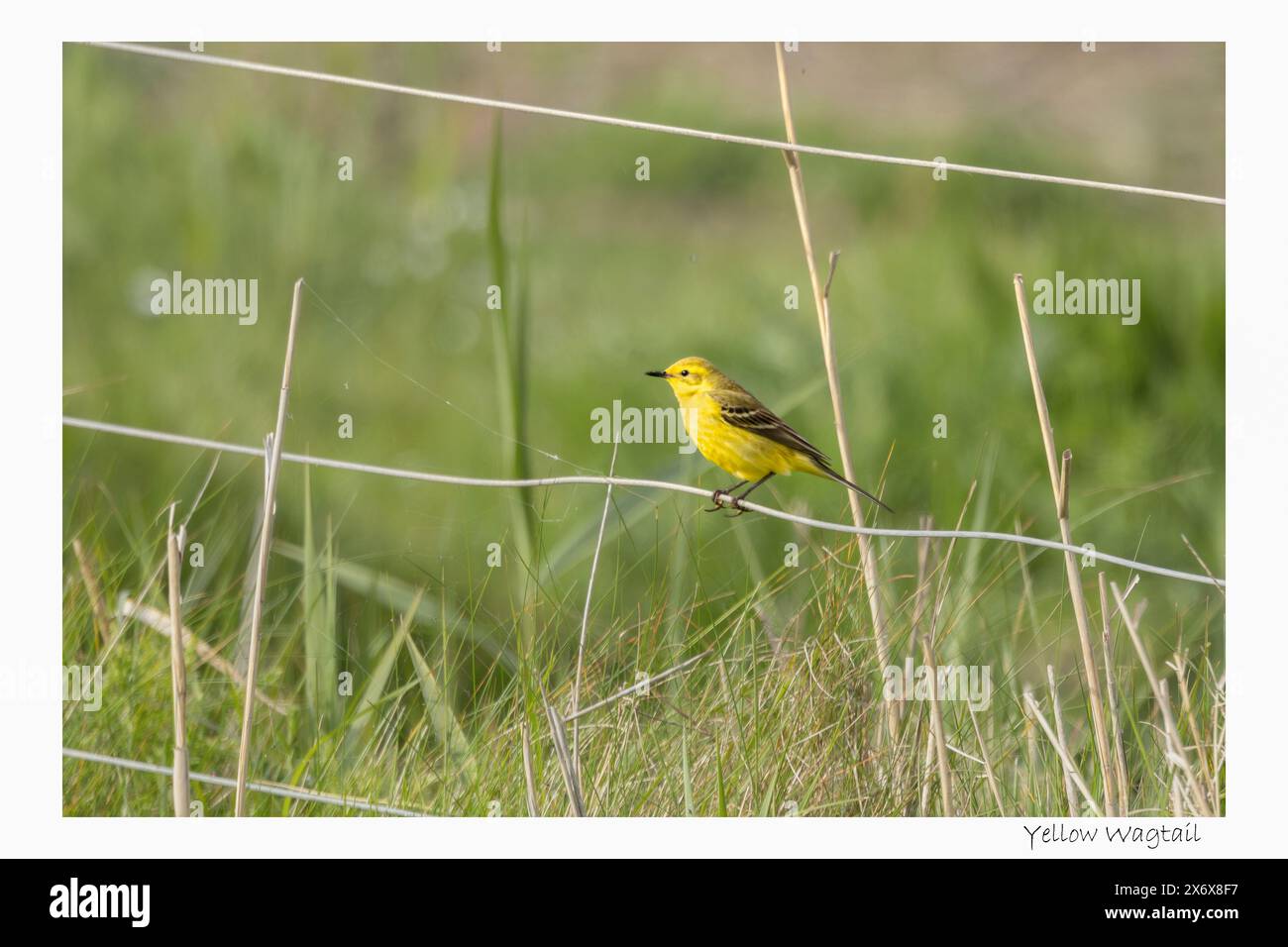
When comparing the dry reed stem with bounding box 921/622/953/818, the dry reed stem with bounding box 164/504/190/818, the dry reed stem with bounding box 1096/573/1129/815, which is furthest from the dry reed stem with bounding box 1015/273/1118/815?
the dry reed stem with bounding box 164/504/190/818

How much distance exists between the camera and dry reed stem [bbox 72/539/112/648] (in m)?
3.17

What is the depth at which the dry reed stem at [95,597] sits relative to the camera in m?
3.17

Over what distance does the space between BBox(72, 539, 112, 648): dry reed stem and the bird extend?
1457 millimetres

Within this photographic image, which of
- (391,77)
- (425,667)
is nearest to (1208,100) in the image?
(391,77)

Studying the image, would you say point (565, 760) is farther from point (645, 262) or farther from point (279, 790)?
point (645, 262)

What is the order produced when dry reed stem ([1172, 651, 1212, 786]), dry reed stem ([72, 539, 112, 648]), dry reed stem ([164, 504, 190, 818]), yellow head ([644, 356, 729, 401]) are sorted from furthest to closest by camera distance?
yellow head ([644, 356, 729, 401]) → dry reed stem ([72, 539, 112, 648]) → dry reed stem ([1172, 651, 1212, 786]) → dry reed stem ([164, 504, 190, 818])

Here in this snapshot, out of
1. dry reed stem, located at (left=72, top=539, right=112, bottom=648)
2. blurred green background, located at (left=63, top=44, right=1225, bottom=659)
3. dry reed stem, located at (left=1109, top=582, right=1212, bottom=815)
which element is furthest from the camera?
blurred green background, located at (left=63, top=44, right=1225, bottom=659)

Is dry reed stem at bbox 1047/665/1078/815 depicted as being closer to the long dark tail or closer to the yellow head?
the long dark tail

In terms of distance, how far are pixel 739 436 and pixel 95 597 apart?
162 cm

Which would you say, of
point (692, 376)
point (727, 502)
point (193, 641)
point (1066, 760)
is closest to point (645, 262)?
point (692, 376)

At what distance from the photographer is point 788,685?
2.80 m

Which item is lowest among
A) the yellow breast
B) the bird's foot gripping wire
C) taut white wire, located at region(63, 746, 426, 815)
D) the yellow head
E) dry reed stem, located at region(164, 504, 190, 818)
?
taut white wire, located at region(63, 746, 426, 815)

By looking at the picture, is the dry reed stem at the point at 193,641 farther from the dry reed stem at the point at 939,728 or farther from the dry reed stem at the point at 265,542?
the dry reed stem at the point at 939,728

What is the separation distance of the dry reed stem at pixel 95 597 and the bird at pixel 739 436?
1457 mm
